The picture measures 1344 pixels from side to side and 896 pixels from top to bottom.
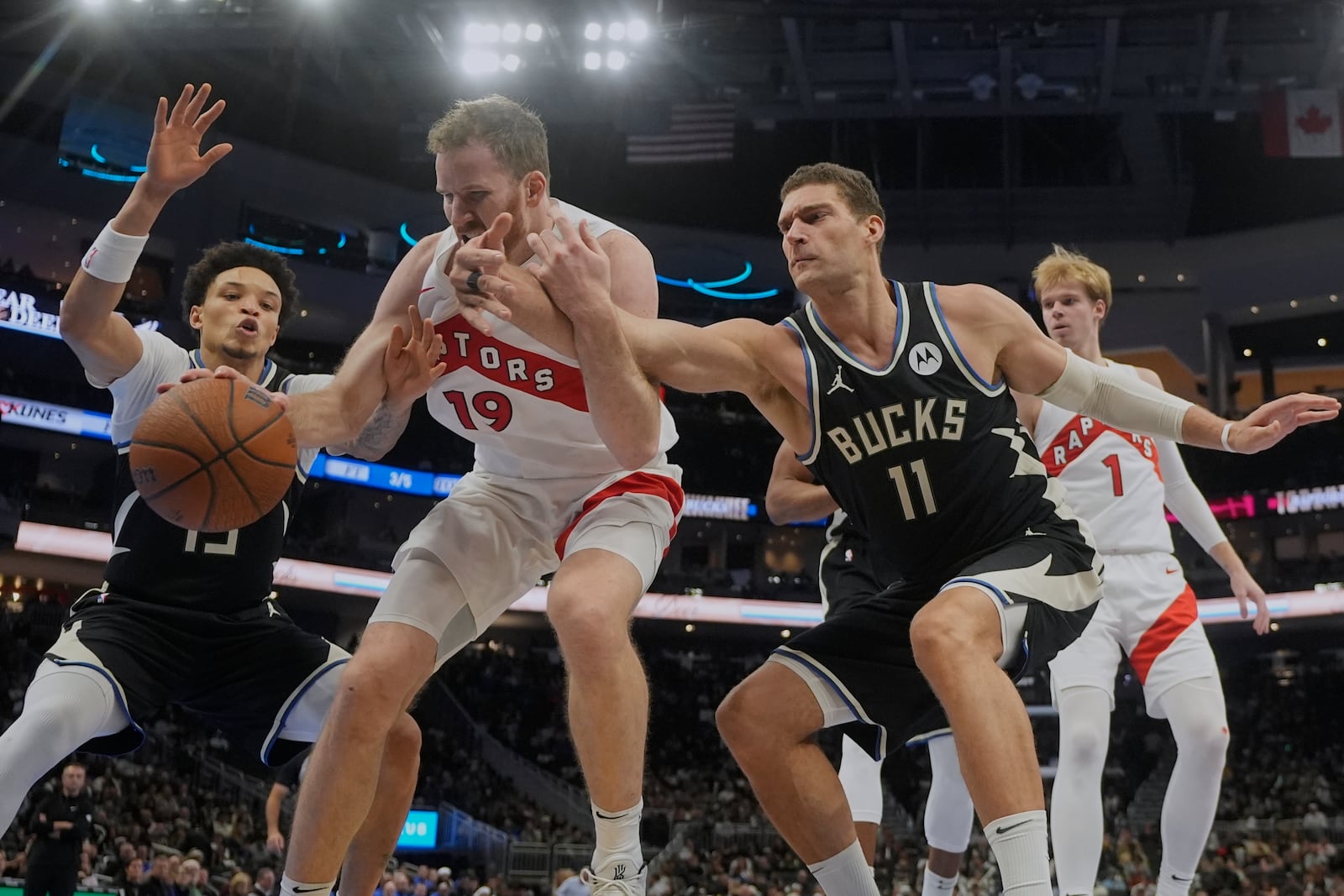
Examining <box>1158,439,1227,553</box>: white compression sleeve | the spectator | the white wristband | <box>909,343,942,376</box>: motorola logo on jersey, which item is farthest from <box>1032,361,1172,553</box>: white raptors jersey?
the spectator

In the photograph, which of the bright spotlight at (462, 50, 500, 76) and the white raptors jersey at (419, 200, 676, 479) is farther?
the bright spotlight at (462, 50, 500, 76)

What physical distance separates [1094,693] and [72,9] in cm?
2427

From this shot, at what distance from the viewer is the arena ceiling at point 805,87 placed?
22.5 m

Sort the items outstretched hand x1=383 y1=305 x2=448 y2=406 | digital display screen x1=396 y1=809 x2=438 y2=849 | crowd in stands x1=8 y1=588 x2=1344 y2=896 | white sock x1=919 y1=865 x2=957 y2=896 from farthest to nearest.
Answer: digital display screen x1=396 y1=809 x2=438 y2=849 < crowd in stands x1=8 y1=588 x2=1344 y2=896 < white sock x1=919 y1=865 x2=957 y2=896 < outstretched hand x1=383 y1=305 x2=448 y2=406

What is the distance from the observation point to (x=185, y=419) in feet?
11.9

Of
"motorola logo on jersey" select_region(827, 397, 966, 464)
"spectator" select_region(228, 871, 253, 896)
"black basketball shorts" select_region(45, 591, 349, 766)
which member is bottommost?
"spectator" select_region(228, 871, 253, 896)

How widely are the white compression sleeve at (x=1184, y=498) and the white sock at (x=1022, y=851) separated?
12.0ft

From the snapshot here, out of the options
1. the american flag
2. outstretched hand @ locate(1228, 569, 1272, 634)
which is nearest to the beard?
outstretched hand @ locate(1228, 569, 1272, 634)

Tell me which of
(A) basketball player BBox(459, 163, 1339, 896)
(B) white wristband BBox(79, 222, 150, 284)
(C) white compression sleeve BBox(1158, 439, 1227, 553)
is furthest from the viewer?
(C) white compression sleeve BBox(1158, 439, 1227, 553)

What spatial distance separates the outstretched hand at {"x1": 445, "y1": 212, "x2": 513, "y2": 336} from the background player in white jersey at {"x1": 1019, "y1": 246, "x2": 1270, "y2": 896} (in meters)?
2.66

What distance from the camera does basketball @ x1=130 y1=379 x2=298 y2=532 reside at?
360 cm

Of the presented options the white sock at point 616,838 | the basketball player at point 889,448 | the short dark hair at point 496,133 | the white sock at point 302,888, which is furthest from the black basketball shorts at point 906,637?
the short dark hair at point 496,133

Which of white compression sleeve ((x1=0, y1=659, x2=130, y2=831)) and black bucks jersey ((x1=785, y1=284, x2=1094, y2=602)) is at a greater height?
black bucks jersey ((x1=785, y1=284, x2=1094, y2=602))

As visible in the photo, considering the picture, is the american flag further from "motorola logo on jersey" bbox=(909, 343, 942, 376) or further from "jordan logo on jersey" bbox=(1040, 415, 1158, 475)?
"motorola logo on jersey" bbox=(909, 343, 942, 376)
